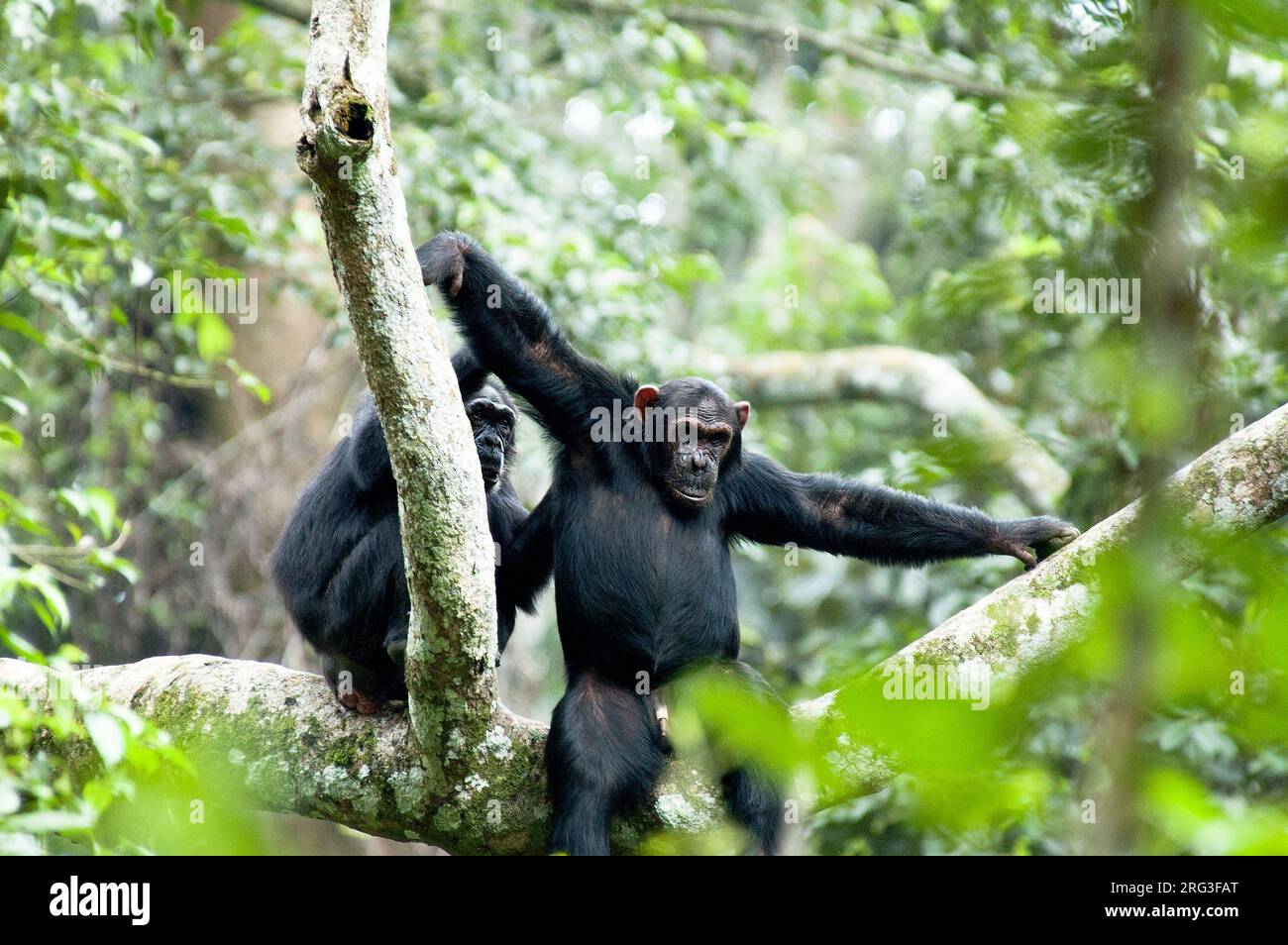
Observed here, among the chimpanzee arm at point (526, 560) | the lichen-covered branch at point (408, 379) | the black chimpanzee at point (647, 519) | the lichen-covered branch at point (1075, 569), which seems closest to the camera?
the lichen-covered branch at point (408, 379)

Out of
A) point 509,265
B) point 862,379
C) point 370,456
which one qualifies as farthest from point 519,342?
point 862,379

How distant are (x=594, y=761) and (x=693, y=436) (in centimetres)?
160

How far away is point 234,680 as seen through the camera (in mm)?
5660

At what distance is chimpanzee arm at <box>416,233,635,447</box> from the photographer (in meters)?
5.05

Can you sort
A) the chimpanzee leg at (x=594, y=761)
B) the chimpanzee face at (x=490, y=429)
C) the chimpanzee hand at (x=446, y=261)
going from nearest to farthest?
the chimpanzee leg at (x=594, y=761)
the chimpanzee hand at (x=446, y=261)
the chimpanzee face at (x=490, y=429)

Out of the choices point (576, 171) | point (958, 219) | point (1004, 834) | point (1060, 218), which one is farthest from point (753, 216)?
point (1004, 834)

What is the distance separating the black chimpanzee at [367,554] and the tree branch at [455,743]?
229 millimetres

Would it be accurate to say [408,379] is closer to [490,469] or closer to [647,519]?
[490,469]

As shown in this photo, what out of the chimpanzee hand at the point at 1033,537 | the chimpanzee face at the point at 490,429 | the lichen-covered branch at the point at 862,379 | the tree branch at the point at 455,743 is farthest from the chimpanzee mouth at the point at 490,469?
the lichen-covered branch at the point at 862,379

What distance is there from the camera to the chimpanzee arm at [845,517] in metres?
5.77

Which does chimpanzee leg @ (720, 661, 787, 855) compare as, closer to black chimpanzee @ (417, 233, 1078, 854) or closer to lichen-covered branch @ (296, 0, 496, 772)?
black chimpanzee @ (417, 233, 1078, 854)

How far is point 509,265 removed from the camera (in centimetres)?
816

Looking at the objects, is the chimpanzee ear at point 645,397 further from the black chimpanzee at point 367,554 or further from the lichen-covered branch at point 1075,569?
the lichen-covered branch at point 1075,569

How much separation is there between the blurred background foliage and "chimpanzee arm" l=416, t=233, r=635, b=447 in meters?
1.57
